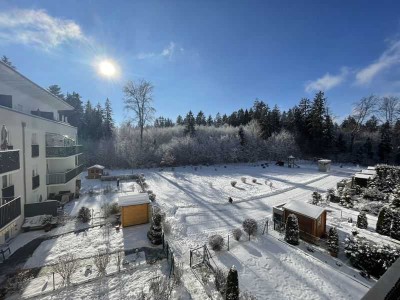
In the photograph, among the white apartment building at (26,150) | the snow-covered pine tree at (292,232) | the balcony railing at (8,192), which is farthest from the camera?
the snow-covered pine tree at (292,232)

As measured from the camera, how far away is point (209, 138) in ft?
174

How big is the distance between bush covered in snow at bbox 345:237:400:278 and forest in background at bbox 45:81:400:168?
3461 centimetres

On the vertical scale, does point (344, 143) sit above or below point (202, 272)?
above

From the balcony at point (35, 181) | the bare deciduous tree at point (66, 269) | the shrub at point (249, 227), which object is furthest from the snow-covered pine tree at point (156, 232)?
the balcony at point (35, 181)

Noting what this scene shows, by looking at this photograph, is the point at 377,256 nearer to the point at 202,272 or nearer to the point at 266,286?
the point at 266,286

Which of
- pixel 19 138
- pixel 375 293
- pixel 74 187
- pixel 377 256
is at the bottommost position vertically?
pixel 377 256

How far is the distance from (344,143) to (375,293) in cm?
6525

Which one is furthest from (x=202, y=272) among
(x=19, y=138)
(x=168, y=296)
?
(x=19, y=138)

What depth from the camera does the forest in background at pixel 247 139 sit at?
45.1 meters

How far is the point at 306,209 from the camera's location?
1520cm

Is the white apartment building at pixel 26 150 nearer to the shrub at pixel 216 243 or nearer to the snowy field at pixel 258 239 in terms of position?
the snowy field at pixel 258 239

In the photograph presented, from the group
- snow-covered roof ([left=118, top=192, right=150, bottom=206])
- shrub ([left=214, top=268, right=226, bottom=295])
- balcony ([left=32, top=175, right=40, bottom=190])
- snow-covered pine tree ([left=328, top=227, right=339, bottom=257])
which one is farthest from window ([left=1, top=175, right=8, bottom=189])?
snow-covered pine tree ([left=328, top=227, right=339, bottom=257])

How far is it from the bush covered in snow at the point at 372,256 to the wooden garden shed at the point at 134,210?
44.0ft

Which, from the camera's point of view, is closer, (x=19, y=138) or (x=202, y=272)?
(x=202, y=272)
